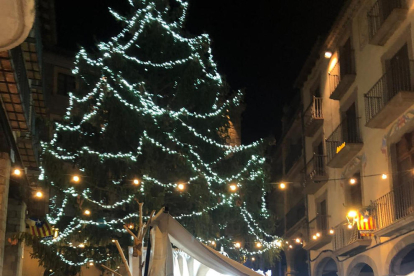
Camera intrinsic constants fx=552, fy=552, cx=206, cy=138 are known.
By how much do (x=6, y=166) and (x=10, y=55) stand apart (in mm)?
4133

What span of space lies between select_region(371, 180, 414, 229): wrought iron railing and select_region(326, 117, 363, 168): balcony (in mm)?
2609

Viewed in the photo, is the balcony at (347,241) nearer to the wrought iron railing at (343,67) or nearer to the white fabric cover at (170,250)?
the wrought iron railing at (343,67)

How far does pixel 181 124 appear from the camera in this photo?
1655 centimetres

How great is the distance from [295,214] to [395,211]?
14122mm

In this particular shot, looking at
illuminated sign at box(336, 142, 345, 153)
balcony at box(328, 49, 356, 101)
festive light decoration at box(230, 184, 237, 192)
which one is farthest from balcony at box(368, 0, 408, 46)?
festive light decoration at box(230, 184, 237, 192)

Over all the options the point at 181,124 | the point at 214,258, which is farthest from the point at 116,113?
the point at 214,258

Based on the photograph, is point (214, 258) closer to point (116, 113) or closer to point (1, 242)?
point (1, 242)

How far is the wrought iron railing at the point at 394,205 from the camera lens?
14.5 meters

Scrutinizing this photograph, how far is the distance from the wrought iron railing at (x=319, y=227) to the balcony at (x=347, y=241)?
1.67 meters

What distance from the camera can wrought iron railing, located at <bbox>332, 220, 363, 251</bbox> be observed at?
1822 centimetres

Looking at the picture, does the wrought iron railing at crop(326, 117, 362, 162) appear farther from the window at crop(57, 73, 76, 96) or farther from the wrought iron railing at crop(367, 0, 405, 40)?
the window at crop(57, 73, 76, 96)

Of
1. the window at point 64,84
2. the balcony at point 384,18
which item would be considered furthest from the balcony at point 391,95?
the window at point 64,84

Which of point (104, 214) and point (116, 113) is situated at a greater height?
point (116, 113)

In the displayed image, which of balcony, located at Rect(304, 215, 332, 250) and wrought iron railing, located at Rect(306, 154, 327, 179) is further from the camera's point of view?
wrought iron railing, located at Rect(306, 154, 327, 179)
